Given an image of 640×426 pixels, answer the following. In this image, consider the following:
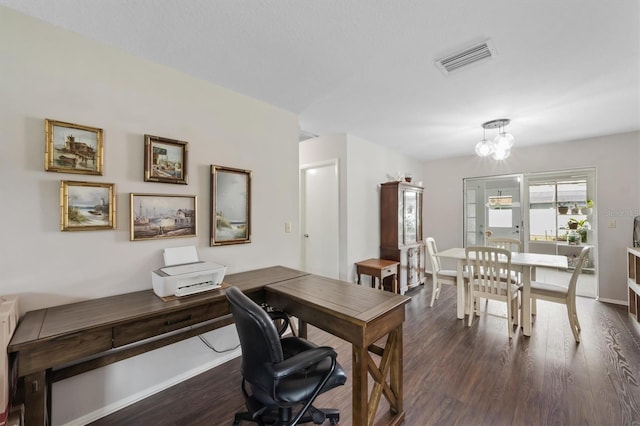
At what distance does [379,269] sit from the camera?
3520 millimetres

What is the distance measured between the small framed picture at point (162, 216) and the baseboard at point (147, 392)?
1104 mm

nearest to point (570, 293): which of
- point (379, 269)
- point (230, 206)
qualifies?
point (379, 269)

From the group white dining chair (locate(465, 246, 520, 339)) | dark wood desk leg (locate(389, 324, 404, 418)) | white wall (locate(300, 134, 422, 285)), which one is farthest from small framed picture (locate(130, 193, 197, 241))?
white dining chair (locate(465, 246, 520, 339))

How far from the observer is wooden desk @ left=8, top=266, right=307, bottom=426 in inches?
44.7

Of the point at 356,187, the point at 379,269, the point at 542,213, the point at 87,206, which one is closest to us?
the point at 87,206

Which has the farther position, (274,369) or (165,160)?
(165,160)

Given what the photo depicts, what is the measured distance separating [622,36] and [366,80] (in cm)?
166

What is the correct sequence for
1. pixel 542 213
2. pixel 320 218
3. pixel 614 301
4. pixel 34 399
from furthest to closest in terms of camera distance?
1. pixel 542 213
2. pixel 320 218
3. pixel 614 301
4. pixel 34 399

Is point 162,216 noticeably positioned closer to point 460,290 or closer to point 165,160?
point 165,160

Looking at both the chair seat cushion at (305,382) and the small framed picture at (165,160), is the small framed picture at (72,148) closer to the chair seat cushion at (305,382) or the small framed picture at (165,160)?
the small framed picture at (165,160)

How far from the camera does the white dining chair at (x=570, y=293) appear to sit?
8.24 ft

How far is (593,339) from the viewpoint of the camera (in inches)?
102

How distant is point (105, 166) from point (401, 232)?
3751mm

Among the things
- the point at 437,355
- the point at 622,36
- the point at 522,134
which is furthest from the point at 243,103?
the point at 522,134
